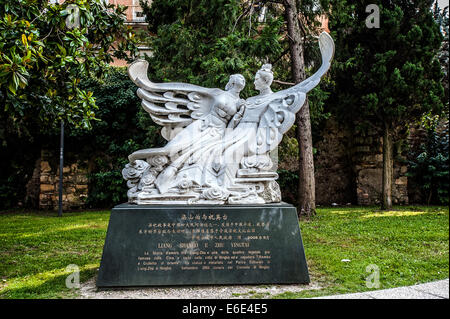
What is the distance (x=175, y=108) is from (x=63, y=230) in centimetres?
442

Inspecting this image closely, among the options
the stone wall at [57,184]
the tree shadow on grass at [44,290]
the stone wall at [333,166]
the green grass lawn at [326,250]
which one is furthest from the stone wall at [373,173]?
the tree shadow on grass at [44,290]

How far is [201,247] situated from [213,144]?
1.24 meters

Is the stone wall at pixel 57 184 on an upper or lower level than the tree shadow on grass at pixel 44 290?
upper

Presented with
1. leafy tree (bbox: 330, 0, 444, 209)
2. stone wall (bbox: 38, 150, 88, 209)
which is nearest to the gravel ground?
leafy tree (bbox: 330, 0, 444, 209)

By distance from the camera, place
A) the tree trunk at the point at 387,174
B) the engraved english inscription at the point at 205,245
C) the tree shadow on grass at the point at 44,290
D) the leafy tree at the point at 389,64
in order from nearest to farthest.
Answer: the tree shadow on grass at the point at 44,290 → the engraved english inscription at the point at 205,245 → the leafy tree at the point at 389,64 → the tree trunk at the point at 387,174

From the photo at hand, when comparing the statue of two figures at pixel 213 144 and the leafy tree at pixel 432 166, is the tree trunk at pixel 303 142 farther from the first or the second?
the leafy tree at pixel 432 166

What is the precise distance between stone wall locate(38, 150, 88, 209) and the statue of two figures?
774 centimetres

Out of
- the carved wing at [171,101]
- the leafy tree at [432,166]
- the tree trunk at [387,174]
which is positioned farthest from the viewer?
the leafy tree at [432,166]

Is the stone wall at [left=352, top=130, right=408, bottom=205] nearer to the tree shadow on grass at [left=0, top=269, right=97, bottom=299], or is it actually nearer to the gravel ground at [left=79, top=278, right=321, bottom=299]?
the gravel ground at [left=79, top=278, right=321, bottom=299]

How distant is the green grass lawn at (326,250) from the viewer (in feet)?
12.4

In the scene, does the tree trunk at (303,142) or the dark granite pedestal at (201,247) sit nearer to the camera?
the dark granite pedestal at (201,247)

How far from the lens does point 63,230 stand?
24.2 ft

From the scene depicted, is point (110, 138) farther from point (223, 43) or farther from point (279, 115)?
point (279, 115)

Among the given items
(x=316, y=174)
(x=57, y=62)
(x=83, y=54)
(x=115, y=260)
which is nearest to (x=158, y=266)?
(x=115, y=260)
